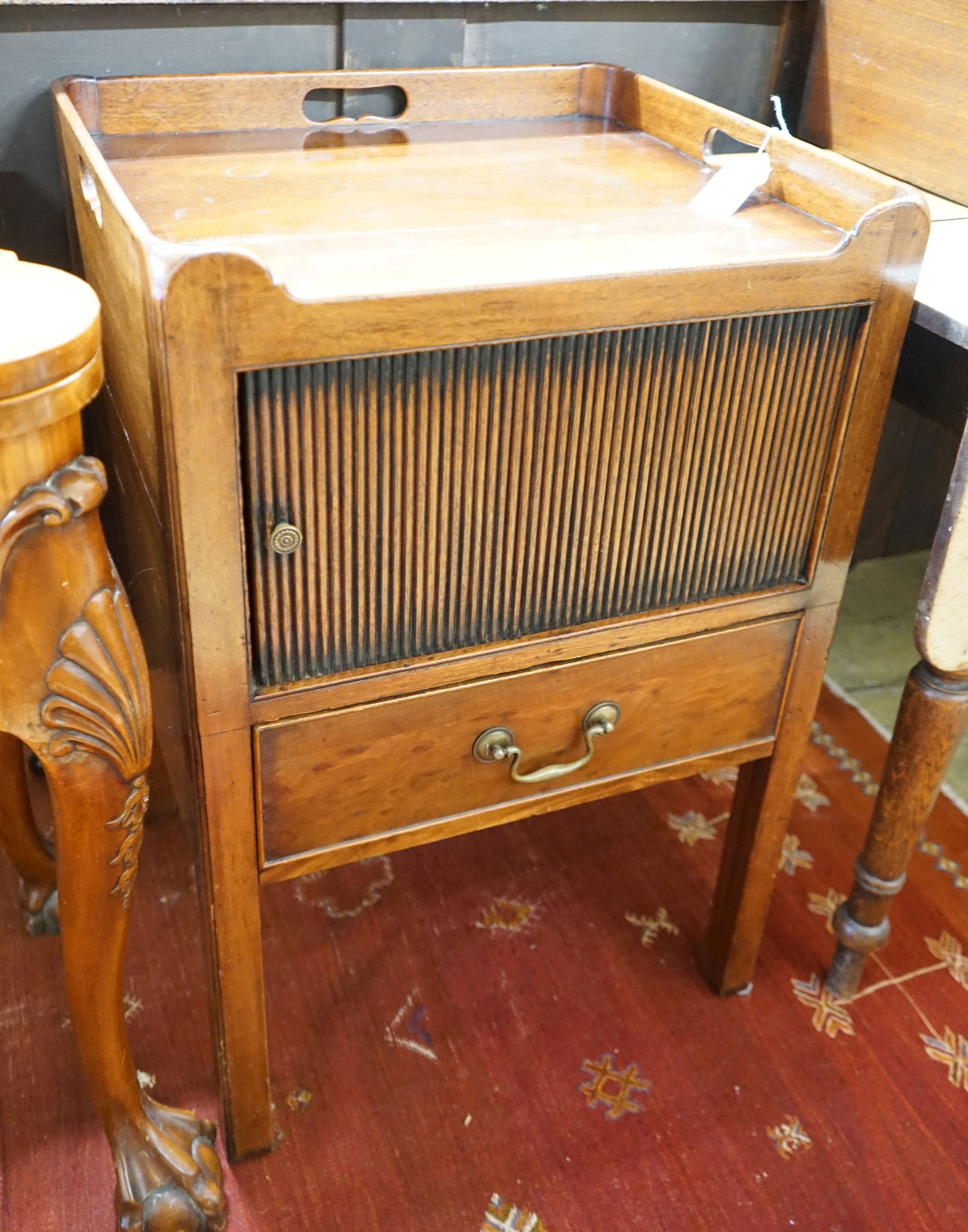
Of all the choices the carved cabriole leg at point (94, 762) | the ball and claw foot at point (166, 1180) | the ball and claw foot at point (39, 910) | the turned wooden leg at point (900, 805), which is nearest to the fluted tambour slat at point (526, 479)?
the carved cabriole leg at point (94, 762)

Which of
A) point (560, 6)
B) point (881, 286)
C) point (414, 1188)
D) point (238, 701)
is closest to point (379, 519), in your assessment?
point (238, 701)

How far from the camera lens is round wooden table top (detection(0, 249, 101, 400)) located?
2.10 ft

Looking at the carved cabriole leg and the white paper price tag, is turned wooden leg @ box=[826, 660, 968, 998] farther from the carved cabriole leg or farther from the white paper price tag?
the carved cabriole leg

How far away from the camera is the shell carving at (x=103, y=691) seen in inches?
29.1

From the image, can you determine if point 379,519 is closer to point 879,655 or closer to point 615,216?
point 615,216

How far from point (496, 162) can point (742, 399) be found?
361 millimetres

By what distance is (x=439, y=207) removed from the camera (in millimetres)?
922

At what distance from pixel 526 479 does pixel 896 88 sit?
0.76m

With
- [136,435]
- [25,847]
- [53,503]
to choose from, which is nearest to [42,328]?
[53,503]

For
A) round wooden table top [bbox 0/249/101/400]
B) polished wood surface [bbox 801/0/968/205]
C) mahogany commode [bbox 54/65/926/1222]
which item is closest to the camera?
round wooden table top [bbox 0/249/101/400]

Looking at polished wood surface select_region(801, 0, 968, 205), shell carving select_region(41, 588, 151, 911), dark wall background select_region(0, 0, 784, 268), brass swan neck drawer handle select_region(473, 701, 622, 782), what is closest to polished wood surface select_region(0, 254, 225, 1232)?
shell carving select_region(41, 588, 151, 911)

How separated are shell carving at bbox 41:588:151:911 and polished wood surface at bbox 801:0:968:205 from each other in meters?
0.98

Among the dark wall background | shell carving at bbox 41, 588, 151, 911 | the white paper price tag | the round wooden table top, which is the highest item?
the dark wall background

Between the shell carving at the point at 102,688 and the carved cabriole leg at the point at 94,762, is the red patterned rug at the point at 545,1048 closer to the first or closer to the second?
the carved cabriole leg at the point at 94,762
